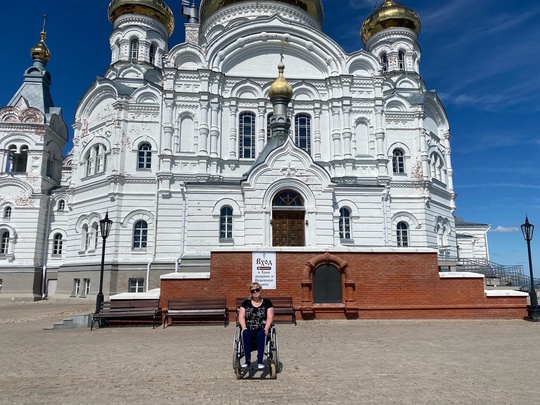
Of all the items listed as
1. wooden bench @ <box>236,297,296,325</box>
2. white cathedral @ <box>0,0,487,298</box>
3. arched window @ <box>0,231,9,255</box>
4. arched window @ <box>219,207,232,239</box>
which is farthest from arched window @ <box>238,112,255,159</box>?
arched window @ <box>0,231,9,255</box>

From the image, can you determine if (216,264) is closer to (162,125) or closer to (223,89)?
(162,125)

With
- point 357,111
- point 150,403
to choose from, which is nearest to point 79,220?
point 357,111

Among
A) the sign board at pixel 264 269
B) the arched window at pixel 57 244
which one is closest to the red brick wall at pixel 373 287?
the sign board at pixel 264 269

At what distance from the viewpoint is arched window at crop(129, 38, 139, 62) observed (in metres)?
27.5

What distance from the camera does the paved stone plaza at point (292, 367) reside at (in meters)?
5.25

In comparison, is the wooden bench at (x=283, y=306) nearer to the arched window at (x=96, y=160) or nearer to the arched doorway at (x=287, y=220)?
the arched doorway at (x=287, y=220)

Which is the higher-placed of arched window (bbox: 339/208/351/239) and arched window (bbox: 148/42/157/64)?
arched window (bbox: 148/42/157/64)

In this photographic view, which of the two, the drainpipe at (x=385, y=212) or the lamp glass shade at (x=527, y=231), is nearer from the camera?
the lamp glass shade at (x=527, y=231)

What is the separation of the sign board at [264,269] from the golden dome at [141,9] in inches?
878

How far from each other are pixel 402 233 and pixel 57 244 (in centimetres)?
2065

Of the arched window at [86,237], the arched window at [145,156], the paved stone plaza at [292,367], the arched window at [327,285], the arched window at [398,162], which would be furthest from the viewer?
the arched window at [398,162]

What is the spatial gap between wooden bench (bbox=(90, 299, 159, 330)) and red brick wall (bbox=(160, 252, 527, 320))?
68 cm

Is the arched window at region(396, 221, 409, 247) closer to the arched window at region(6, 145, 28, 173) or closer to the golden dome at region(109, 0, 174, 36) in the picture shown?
the golden dome at region(109, 0, 174, 36)

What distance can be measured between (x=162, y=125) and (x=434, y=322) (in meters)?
16.3
